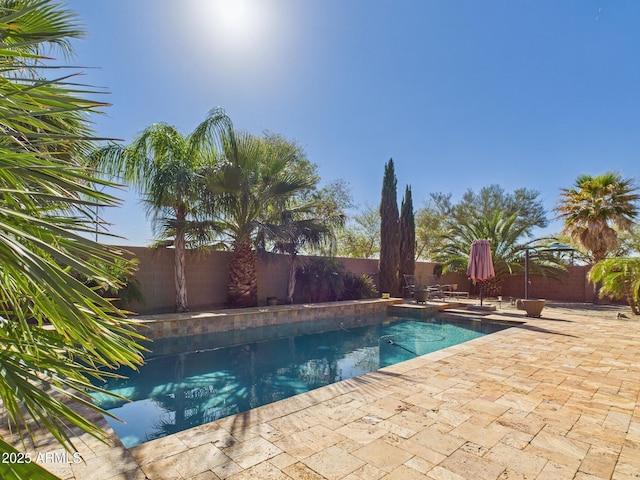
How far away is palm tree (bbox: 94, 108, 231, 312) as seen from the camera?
30.0 feet

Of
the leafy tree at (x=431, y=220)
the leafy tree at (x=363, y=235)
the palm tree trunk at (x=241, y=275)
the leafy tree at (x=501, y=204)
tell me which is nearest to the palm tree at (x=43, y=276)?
the palm tree trunk at (x=241, y=275)

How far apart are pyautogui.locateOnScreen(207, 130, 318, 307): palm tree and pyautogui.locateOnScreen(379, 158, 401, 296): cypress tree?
6262 mm

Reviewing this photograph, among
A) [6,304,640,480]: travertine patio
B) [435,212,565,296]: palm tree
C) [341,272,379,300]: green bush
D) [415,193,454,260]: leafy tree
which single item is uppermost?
[415,193,454,260]: leafy tree

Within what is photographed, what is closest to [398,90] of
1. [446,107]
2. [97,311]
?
[446,107]

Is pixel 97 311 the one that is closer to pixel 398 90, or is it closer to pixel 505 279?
pixel 398 90

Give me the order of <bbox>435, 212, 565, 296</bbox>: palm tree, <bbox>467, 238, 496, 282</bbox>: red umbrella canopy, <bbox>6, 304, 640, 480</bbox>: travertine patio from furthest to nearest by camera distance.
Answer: <bbox>435, 212, 565, 296</bbox>: palm tree < <bbox>467, 238, 496, 282</bbox>: red umbrella canopy < <bbox>6, 304, 640, 480</bbox>: travertine patio

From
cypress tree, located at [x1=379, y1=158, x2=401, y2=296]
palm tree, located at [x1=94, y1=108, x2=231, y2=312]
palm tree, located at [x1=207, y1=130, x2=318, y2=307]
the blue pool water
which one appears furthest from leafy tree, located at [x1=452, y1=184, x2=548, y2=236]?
palm tree, located at [x1=94, y1=108, x2=231, y2=312]

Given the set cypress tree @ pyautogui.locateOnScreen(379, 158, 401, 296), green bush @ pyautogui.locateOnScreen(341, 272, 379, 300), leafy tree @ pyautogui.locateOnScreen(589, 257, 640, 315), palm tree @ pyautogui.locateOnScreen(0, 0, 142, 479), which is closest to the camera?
palm tree @ pyautogui.locateOnScreen(0, 0, 142, 479)

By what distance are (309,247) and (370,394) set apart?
8585mm

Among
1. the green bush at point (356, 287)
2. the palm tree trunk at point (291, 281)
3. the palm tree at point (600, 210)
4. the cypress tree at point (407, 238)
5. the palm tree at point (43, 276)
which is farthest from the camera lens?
the cypress tree at point (407, 238)

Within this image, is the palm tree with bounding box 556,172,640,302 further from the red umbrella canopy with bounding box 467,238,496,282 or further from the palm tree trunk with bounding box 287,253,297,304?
the palm tree trunk with bounding box 287,253,297,304

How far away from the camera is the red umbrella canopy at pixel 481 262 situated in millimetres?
12297

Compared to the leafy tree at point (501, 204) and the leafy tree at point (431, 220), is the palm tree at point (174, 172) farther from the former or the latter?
the leafy tree at point (501, 204)

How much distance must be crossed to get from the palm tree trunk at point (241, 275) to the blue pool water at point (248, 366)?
1.84 metres
